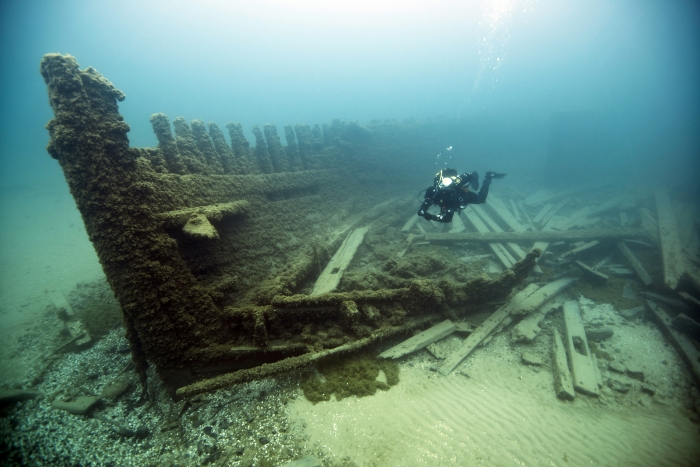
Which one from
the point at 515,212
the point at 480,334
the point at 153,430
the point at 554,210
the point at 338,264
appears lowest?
the point at 554,210

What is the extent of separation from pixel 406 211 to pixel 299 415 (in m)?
9.63

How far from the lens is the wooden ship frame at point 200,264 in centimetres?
382

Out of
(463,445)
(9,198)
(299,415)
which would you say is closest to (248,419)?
(299,415)

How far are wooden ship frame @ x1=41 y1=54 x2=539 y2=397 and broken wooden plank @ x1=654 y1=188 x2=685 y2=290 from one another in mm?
4544

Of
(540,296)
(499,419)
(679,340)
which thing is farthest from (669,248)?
(499,419)

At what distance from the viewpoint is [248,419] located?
12.9 ft

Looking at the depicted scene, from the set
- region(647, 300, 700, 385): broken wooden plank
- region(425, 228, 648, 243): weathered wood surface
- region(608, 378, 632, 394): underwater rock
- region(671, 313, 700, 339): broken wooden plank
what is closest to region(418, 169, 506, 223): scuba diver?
region(425, 228, 648, 243): weathered wood surface

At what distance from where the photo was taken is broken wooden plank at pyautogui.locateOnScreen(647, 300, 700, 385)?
488 centimetres

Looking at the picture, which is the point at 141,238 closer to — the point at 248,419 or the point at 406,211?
the point at 248,419

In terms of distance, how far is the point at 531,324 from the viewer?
582 cm

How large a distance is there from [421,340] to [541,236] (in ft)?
23.6

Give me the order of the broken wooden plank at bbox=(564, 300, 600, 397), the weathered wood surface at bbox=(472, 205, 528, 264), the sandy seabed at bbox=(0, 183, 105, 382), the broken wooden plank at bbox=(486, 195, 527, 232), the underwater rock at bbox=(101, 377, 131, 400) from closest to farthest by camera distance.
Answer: the broken wooden plank at bbox=(564, 300, 600, 397) → the underwater rock at bbox=(101, 377, 131, 400) → the sandy seabed at bbox=(0, 183, 105, 382) → the weathered wood surface at bbox=(472, 205, 528, 264) → the broken wooden plank at bbox=(486, 195, 527, 232)

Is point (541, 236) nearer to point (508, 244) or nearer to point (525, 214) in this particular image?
point (508, 244)

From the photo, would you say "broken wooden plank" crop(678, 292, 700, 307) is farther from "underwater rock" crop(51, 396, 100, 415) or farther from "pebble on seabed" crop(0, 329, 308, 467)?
"underwater rock" crop(51, 396, 100, 415)
